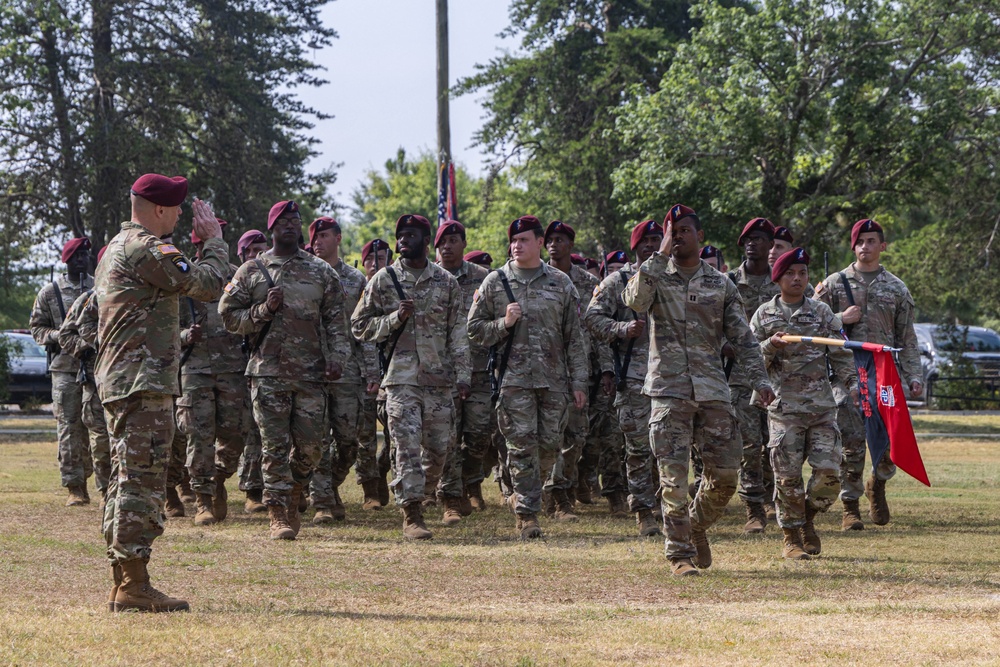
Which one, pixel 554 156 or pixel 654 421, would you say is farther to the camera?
pixel 554 156

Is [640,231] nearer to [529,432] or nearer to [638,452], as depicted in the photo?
[529,432]

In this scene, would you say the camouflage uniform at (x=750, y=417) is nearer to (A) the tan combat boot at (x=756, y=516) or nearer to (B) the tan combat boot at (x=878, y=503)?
(A) the tan combat boot at (x=756, y=516)

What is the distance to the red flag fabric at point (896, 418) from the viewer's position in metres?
9.94

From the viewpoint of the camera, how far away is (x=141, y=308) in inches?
297

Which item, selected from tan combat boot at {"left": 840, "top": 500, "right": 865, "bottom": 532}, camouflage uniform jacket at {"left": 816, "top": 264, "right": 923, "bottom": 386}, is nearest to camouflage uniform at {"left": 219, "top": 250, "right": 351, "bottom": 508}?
camouflage uniform jacket at {"left": 816, "top": 264, "right": 923, "bottom": 386}

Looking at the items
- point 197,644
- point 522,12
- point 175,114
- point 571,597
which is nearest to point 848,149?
point 522,12

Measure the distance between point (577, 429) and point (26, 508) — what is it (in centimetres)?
539

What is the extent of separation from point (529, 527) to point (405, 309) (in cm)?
206

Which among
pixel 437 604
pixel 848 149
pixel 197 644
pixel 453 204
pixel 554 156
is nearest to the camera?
pixel 197 644

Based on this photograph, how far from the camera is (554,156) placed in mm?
35000

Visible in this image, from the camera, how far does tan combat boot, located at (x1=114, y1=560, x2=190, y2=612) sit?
737 centimetres

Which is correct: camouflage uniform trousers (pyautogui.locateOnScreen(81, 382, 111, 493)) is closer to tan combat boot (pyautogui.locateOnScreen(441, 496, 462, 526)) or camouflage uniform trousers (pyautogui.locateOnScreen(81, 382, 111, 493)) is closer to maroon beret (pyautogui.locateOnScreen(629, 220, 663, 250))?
tan combat boot (pyautogui.locateOnScreen(441, 496, 462, 526))

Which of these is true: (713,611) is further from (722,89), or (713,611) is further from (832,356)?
(722,89)

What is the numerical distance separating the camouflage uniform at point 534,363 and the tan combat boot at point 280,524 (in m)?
1.87
